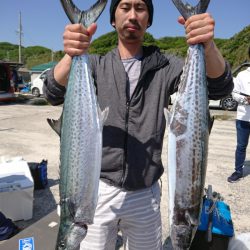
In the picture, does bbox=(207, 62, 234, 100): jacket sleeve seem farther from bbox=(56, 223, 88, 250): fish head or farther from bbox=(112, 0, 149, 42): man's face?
bbox=(56, 223, 88, 250): fish head

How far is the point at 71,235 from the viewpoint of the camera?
2.09 meters

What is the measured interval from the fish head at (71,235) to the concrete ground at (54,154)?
2605 millimetres

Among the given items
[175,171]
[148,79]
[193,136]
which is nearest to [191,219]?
[175,171]

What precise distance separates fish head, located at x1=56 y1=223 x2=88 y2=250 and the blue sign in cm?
169

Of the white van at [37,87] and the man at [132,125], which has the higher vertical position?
the man at [132,125]

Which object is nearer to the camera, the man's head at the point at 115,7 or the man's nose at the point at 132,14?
the man's nose at the point at 132,14

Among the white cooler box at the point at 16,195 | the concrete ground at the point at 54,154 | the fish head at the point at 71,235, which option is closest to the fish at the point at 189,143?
the fish head at the point at 71,235

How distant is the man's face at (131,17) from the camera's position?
90.9 inches

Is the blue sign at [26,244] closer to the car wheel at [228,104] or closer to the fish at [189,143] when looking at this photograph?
the fish at [189,143]

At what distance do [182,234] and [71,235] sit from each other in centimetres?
69

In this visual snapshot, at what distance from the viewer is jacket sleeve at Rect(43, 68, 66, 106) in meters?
2.24

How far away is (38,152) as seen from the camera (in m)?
8.96

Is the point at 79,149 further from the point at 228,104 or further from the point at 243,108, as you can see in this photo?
the point at 228,104

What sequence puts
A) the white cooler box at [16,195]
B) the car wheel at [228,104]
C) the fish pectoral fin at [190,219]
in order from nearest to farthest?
1. the fish pectoral fin at [190,219]
2. the white cooler box at [16,195]
3. the car wheel at [228,104]
